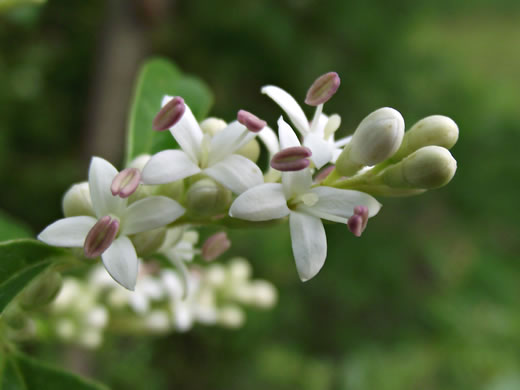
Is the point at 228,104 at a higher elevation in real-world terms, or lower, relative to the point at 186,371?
higher

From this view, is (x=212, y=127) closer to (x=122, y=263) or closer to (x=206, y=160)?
(x=206, y=160)

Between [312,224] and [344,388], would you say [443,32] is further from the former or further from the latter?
[312,224]

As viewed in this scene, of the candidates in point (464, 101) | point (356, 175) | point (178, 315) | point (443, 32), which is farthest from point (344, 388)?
point (443, 32)

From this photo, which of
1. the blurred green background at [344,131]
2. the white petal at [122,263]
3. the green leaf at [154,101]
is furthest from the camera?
the blurred green background at [344,131]

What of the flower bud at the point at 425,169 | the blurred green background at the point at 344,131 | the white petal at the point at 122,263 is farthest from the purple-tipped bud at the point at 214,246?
the blurred green background at the point at 344,131

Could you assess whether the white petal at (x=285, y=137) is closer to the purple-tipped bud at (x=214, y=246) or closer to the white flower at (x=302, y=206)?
the white flower at (x=302, y=206)

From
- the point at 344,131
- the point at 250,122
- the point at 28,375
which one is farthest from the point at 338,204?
the point at 344,131
